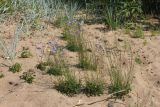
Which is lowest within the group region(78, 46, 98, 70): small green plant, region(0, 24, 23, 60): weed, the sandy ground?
the sandy ground

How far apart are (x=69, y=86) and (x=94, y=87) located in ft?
1.11

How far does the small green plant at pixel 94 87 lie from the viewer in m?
5.91

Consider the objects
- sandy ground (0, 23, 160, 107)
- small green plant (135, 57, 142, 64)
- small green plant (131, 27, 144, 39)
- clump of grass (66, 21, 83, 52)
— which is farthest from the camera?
small green plant (131, 27, 144, 39)

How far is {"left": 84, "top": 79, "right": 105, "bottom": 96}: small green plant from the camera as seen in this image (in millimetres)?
5914

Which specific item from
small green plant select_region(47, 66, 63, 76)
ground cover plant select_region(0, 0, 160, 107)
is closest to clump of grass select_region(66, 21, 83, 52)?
ground cover plant select_region(0, 0, 160, 107)

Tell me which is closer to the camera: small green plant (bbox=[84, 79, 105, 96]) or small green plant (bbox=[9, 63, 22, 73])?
small green plant (bbox=[84, 79, 105, 96])

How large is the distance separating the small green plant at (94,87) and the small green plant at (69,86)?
12 centimetres

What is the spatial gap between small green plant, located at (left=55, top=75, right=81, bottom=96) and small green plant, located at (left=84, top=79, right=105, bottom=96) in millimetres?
121

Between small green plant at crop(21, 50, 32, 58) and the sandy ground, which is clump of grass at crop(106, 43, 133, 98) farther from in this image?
small green plant at crop(21, 50, 32, 58)

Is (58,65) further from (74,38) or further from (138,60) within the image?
(138,60)

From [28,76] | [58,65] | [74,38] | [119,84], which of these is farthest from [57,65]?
[119,84]

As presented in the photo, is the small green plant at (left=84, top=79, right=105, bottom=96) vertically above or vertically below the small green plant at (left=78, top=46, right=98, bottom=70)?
below

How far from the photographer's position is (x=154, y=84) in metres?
6.24

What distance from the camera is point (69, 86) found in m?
5.91
